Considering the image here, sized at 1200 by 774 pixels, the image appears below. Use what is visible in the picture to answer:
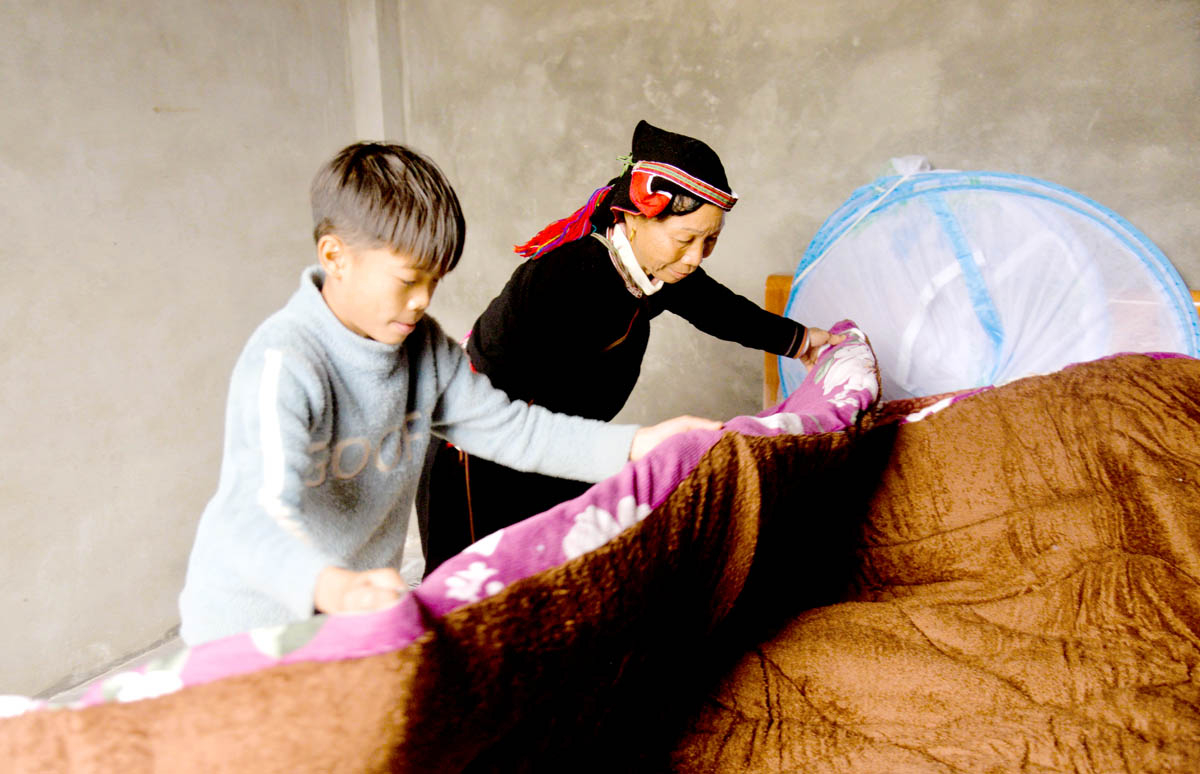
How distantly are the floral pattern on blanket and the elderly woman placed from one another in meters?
0.41

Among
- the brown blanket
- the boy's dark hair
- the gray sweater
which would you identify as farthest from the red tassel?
the brown blanket

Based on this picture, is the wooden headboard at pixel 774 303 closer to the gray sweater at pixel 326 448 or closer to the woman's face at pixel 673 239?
the woman's face at pixel 673 239

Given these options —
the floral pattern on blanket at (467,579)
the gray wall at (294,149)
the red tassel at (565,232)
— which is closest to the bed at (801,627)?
the floral pattern on blanket at (467,579)

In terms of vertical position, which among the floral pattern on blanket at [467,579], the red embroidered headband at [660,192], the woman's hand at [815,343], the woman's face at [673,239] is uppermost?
the red embroidered headband at [660,192]

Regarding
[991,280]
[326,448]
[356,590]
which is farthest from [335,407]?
[991,280]

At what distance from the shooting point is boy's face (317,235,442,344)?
2.70ft

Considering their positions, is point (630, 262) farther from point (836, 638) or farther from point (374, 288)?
point (836, 638)

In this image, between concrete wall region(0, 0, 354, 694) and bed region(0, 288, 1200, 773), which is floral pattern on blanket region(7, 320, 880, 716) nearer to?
bed region(0, 288, 1200, 773)

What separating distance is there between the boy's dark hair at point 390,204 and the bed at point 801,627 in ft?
1.12

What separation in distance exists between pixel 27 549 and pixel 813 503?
1.95 m

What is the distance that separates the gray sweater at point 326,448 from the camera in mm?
709

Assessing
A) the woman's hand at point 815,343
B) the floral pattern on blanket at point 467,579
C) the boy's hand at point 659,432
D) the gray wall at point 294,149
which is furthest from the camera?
the gray wall at point 294,149

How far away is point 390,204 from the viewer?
81 cm

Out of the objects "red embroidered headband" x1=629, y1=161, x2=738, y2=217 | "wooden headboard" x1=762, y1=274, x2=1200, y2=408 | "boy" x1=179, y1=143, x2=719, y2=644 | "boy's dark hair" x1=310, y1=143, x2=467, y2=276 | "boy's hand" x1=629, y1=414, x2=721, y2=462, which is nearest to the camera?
"boy" x1=179, y1=143, x2=719, y2=644
